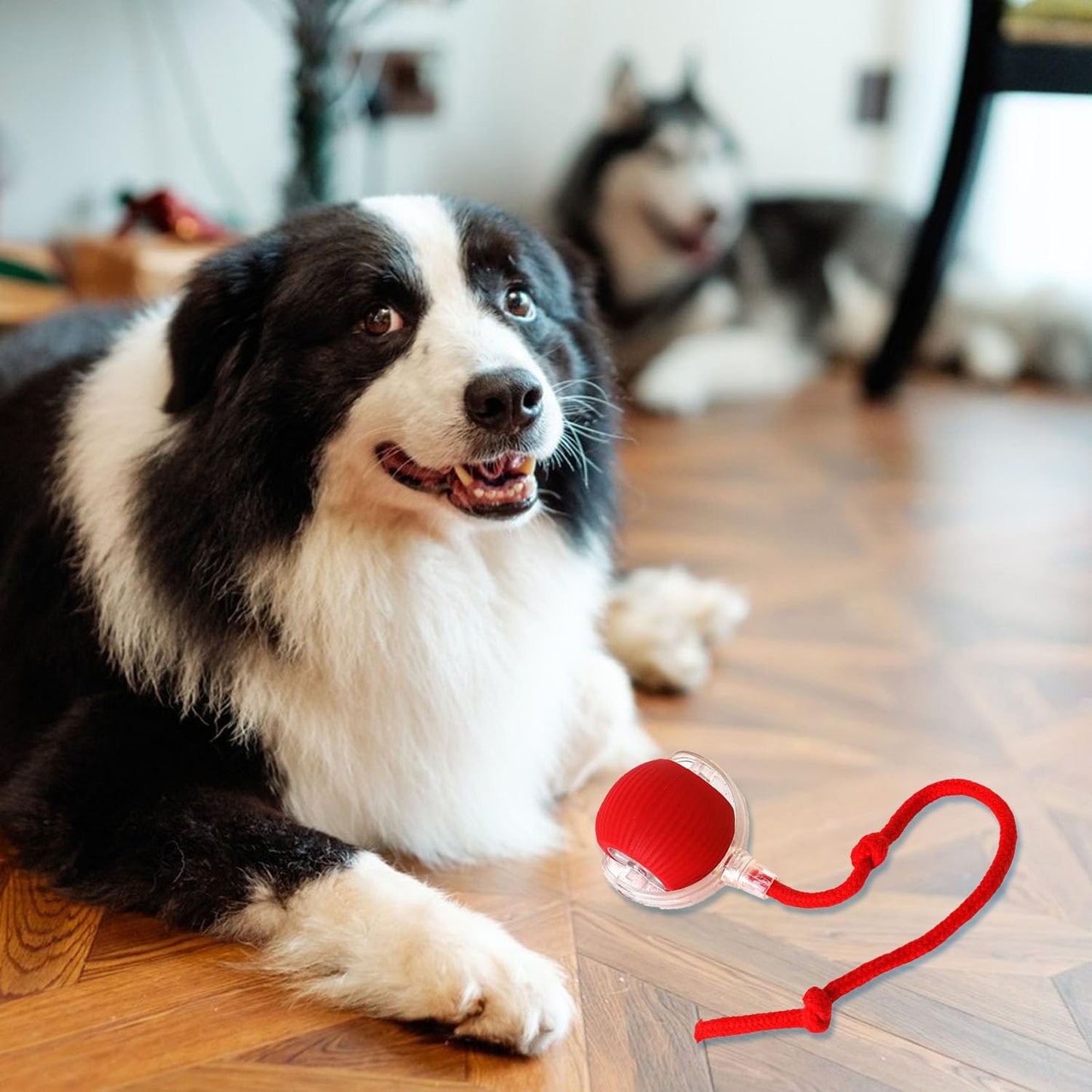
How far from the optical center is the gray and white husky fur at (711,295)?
13.5 ft

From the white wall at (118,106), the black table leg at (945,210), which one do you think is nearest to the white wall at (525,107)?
the white wall at (118,106)

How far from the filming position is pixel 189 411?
142cm

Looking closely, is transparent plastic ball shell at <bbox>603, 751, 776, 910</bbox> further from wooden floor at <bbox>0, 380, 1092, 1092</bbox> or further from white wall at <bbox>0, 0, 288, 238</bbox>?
white wall at <bbox>0, 0, 288, 238</bbox>

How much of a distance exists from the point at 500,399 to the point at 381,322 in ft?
0.66

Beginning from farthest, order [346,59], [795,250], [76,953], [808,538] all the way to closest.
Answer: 1. [795,250]
2. [346,59]
3. [808,538]
4. [76,953]

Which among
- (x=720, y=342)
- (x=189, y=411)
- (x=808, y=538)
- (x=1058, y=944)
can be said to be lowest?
(x=720, y=342)

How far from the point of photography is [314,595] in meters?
1.38

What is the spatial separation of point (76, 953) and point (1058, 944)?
1084mm

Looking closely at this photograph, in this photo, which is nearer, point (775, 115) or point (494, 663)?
point (494, 663)

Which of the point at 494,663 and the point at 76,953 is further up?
the point at 494,663

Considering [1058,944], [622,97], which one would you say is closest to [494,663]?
[1058,944]

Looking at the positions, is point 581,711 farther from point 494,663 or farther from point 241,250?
point 241,250

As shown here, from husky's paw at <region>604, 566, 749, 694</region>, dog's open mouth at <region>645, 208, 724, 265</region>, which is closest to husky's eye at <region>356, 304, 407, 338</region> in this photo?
husky's paw at <region>604, 566, 749, 694</region>

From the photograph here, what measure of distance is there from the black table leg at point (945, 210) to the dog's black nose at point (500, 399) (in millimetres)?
2435
